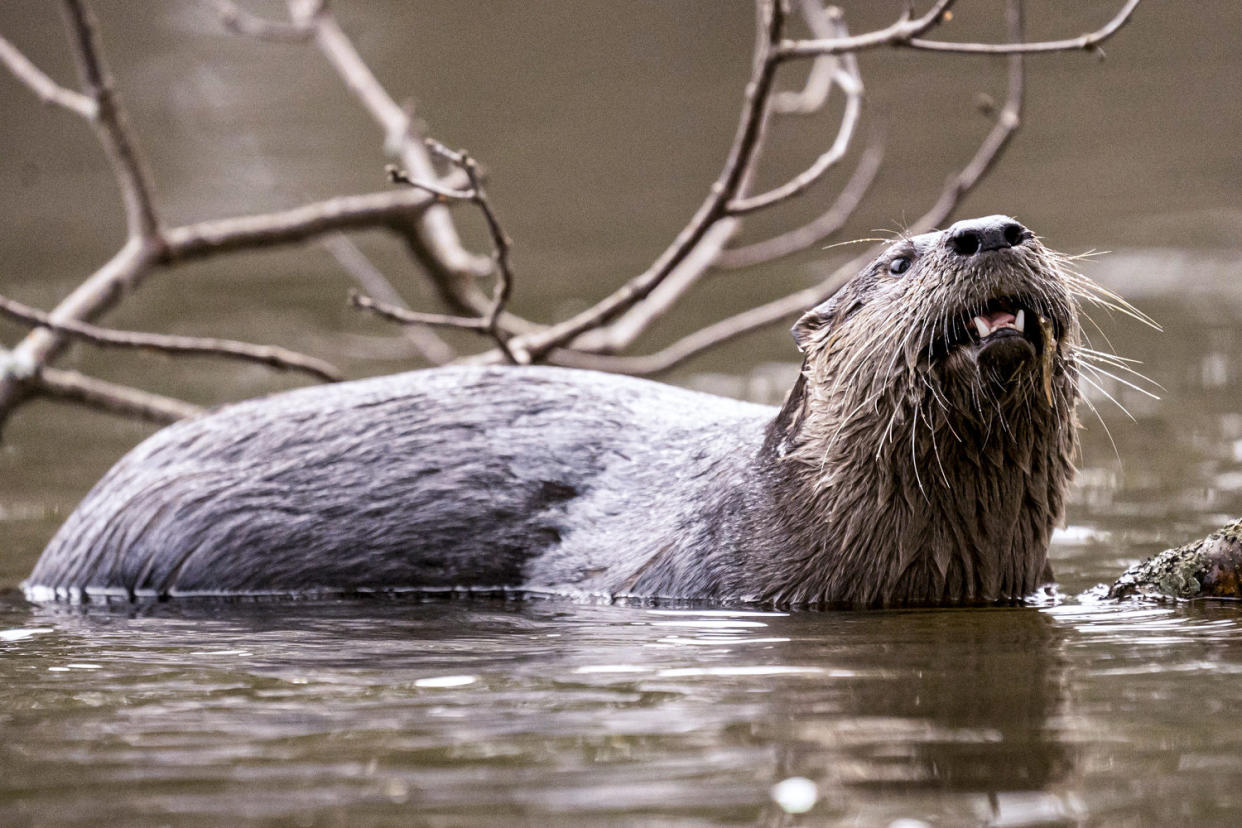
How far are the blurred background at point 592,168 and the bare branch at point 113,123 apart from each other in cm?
121

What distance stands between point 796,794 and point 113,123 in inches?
185

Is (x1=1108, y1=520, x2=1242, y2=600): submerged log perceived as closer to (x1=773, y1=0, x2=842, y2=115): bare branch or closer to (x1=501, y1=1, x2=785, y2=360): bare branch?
(x1=501, y1=1, x2=785, y2=360): bare branch

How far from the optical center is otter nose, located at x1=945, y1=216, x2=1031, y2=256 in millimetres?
3740

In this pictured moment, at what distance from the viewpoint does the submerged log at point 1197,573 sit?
400 centimetres

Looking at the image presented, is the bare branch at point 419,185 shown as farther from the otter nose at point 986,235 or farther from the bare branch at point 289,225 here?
the otter nose at point 986,235

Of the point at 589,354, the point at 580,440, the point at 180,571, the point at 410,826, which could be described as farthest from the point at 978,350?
the point at 589,354

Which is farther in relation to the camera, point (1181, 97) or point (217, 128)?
point (217, 128)

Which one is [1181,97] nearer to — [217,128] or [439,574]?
[217,128]

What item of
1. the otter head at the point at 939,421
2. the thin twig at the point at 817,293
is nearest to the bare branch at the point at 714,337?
the thin twig at the point at 817,293

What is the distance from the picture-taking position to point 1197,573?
4039 mm

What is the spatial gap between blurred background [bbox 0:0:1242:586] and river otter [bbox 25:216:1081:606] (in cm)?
193

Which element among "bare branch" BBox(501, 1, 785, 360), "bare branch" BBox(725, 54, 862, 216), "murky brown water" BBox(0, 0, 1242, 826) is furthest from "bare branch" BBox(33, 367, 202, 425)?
"bare branch" BBox(725, 54, 862, 216)

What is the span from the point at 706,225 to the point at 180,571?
6.54ft

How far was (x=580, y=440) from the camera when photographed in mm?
4758
